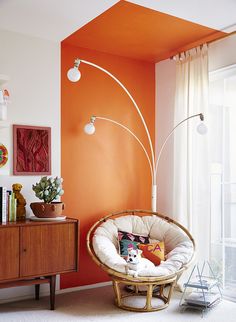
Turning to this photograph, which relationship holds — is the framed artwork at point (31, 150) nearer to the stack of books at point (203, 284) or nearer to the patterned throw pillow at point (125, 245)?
the patterned throw pillow at point (125, 245)

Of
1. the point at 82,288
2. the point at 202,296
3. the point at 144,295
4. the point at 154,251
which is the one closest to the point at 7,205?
the point at 82,288

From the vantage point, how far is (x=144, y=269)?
339cm

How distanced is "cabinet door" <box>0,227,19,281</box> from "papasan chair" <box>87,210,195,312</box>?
685 mm

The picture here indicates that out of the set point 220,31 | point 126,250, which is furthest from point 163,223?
point 220,31

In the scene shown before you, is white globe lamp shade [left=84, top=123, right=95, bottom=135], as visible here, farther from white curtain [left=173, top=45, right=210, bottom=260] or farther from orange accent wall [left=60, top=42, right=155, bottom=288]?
white curtain [left=173, top=45, right=210, bottom=260]

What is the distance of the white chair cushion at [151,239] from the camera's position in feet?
11.3

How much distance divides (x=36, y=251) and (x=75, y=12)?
2.05 m

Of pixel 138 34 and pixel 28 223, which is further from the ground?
pixel 138 34

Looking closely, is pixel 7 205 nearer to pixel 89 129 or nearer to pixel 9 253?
pixel 9 253

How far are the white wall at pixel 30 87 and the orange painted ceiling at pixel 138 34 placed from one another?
0.33 m

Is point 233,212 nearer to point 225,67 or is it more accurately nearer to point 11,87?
point 225,67

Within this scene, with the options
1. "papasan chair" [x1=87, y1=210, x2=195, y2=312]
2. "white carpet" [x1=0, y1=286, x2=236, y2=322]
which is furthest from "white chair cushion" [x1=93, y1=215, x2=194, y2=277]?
"white carpet" [x1=0, y1=286, x2=236, y2=322]

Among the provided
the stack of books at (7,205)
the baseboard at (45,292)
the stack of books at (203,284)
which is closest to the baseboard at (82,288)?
the baseboard at (45,292)

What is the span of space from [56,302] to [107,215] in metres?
1.04
